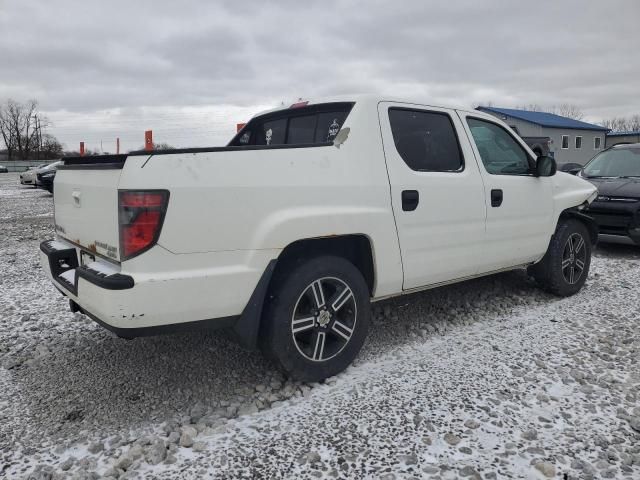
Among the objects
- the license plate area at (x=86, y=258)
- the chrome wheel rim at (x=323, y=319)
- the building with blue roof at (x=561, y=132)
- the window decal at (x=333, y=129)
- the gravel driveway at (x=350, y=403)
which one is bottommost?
the gravel driveway at (x=350, y=403)

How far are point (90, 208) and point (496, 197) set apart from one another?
300 cm

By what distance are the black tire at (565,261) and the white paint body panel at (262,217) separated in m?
1.17

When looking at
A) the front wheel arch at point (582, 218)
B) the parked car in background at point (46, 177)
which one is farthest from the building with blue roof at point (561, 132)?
the front wheel arch at point (582, 218)

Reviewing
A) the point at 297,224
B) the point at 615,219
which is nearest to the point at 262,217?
the point at 297,224

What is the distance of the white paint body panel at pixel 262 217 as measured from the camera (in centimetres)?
244

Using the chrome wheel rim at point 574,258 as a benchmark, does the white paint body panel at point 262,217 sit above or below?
above

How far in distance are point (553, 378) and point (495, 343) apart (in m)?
0.62

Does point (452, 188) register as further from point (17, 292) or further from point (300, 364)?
point (17, 292)

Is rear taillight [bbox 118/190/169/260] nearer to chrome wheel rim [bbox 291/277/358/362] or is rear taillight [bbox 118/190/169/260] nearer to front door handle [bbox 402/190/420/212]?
chrome wheel rim [bbox 291/277/358/362]

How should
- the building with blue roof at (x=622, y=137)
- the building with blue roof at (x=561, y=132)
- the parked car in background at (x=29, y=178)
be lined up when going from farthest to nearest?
the building with blue roof at (x=622, y=137), the building with blue roof at (x=561, y=132), the parked car in background at (x=29, y=178)

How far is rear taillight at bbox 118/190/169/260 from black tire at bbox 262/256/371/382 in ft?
2.60

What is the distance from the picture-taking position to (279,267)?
9.66 ft

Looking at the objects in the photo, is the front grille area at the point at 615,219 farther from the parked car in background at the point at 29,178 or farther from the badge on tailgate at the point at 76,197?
the parked car in background at the point at 29,178

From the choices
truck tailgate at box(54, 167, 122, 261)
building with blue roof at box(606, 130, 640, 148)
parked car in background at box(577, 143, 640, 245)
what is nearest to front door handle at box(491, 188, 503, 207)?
truck tailgate at box(54, 167, 122, 261)
